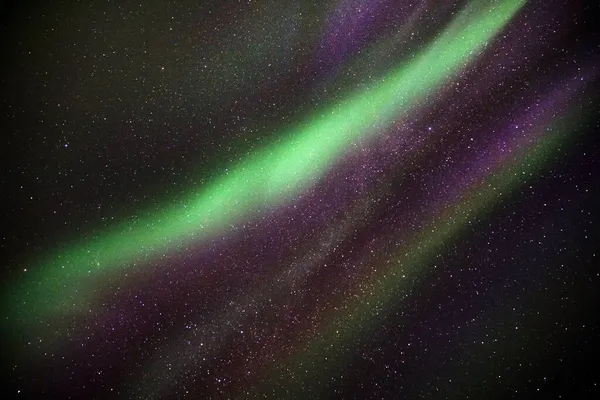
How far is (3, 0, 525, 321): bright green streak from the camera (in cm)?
72

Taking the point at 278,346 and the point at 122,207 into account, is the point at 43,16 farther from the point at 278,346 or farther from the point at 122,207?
the point at 278,346

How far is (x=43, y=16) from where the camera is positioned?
2.38 feet

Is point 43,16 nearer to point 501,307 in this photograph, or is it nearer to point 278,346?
point 278,346

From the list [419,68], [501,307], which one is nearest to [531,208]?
[501,307]

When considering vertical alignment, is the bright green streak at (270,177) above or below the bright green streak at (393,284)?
above

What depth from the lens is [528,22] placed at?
2.38 feet

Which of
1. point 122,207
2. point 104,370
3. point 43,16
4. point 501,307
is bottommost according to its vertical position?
point 501,307

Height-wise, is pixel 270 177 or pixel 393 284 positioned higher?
pixel 270 177

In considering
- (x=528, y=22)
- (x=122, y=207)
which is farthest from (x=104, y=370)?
(x=528, y=22)

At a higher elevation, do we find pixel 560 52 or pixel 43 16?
pixel 43 16

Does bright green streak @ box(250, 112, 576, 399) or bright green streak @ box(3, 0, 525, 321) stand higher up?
bright green streak @ box(3, 0, 525, 321)

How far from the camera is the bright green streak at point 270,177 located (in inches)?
28.4

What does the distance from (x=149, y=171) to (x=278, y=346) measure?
1.06 feet

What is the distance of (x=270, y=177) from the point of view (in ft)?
2.45
